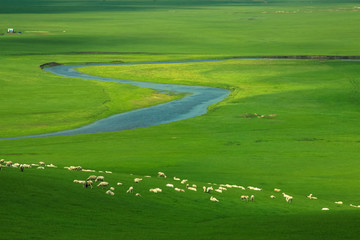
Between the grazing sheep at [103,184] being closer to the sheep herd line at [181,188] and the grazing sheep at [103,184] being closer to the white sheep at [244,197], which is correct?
the sheep herd line at [181,188]

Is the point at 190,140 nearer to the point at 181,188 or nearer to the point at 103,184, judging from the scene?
the point at 181,188

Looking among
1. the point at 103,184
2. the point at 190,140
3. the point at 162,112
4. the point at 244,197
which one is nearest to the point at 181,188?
the point at 244,197

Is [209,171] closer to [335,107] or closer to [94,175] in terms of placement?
[94,175]

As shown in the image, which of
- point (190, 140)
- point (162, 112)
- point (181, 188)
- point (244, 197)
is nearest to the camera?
point (244, 197)

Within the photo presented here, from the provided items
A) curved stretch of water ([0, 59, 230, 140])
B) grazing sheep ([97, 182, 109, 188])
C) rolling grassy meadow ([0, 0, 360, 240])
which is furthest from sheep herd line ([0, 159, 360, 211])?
curved stretch of water ([0, 59, 230, 140])

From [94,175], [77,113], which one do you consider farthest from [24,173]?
[77,113]

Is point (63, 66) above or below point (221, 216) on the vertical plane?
below

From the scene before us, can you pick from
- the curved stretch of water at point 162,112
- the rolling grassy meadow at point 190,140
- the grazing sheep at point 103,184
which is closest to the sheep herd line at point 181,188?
the grazing sheep at point 103,184

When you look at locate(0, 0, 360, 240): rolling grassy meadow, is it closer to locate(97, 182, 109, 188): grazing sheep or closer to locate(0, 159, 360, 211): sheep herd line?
locate(0, 159, 360, 211): sheep herd line
